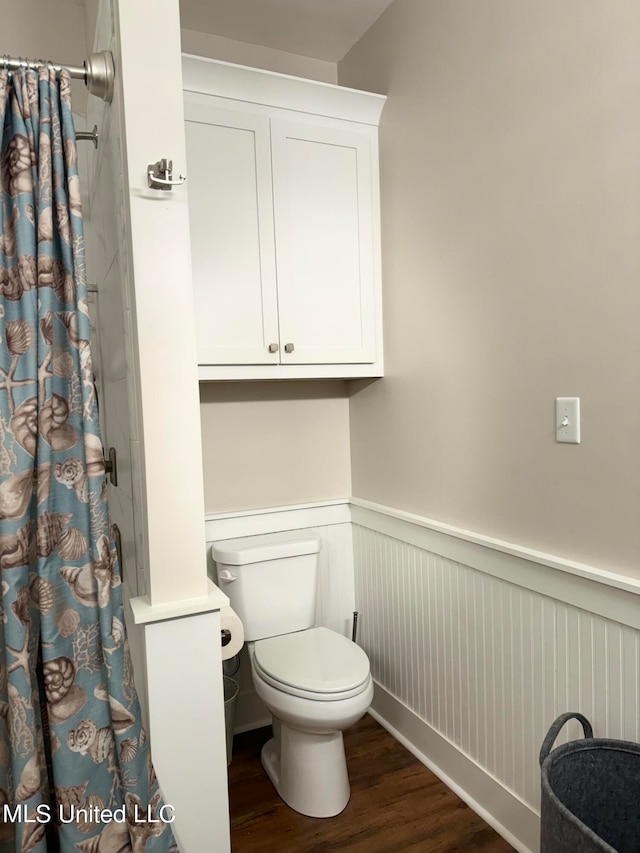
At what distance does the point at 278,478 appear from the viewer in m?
2.46

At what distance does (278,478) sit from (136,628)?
1166 millimetres

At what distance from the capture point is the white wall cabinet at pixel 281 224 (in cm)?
204

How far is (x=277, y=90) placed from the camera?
2.09 metres

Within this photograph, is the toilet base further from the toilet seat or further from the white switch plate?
the white switch plate

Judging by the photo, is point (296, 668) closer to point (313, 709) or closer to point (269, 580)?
point (313, 709)

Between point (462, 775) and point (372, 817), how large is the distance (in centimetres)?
31

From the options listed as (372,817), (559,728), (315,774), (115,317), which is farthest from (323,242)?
(372,817)

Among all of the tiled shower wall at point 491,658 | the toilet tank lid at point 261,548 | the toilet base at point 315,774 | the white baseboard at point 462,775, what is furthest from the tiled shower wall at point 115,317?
the white baseboard at point 462,775

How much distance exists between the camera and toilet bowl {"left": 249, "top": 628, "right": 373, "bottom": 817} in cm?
182

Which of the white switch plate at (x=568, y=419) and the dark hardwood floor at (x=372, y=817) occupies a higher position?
the white switch plate at (x=568, y=419)
